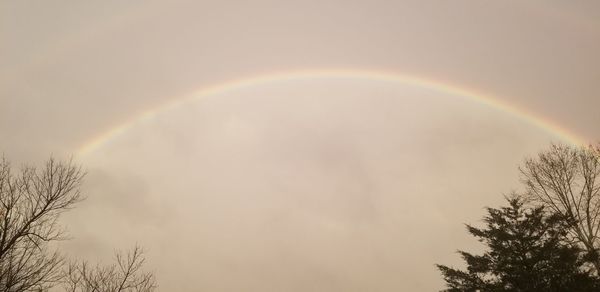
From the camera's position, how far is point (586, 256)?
55.4ft

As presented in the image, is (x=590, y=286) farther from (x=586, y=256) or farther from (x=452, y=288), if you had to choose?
(x=452, y=288)

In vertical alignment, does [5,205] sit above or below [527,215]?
below

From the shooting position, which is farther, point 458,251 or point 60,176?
point 458,251

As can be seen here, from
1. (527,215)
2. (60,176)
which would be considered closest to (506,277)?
(527,215)

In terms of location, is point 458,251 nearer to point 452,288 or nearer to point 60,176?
point 452,288

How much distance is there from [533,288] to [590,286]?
2.02 metres

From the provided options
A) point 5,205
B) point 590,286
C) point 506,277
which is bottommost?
point 590,286

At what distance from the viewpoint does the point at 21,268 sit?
12.6m

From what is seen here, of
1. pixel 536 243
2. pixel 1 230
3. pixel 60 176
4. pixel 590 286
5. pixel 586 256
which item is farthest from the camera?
pixel 536 243

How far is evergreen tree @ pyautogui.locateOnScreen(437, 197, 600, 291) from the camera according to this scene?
53.8ft

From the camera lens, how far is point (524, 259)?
17.7 m

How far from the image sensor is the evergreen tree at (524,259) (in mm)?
16406

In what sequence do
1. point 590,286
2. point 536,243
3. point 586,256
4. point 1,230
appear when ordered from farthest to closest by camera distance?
point 536,243 → point 586,256 → point 590,286 → point 1,230

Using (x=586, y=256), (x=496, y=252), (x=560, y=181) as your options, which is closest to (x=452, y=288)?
Answer: (x=496, y=252)
